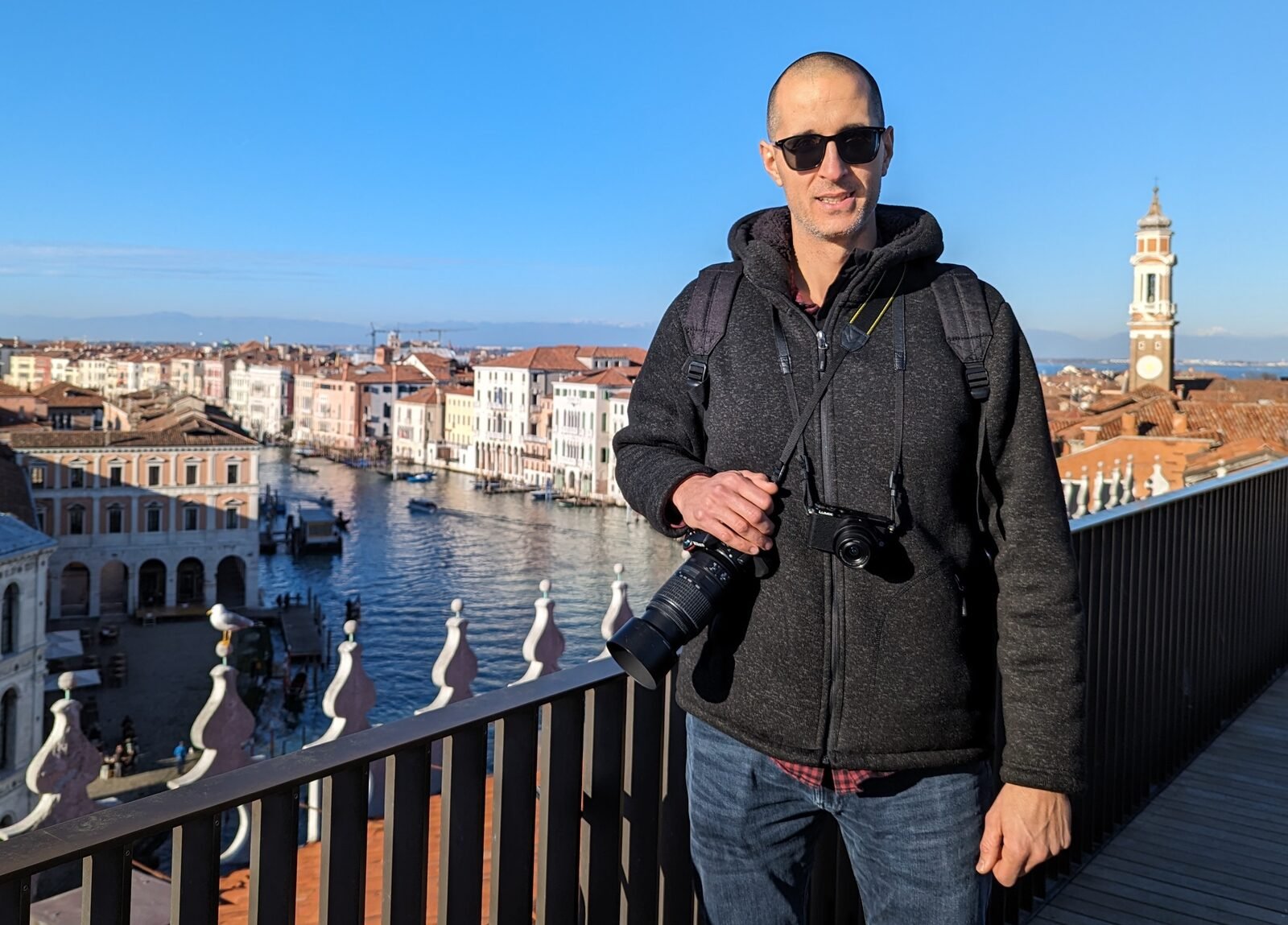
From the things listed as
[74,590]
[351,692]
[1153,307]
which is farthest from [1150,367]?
[351,692]

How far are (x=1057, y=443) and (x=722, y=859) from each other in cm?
1644

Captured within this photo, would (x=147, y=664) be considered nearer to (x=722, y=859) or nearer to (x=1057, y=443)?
(x=1057, y=443)

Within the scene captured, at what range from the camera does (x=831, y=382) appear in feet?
3.06

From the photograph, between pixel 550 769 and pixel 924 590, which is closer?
pixel 924 590

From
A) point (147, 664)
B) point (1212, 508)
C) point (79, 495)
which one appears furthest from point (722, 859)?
point (79, 495)

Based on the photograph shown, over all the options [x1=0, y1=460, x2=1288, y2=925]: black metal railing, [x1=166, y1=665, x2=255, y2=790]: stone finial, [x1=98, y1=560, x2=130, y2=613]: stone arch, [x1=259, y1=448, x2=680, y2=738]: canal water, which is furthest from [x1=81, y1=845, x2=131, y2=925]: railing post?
[x1=98, y1=560, x2=130, y2=613]: stone arch

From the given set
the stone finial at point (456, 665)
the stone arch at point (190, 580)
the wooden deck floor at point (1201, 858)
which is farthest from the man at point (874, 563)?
the stone arch at point (190, 580)

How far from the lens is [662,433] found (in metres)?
1.06

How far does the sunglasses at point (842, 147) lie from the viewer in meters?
0.97

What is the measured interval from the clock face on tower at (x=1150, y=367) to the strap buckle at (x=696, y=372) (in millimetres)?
35368

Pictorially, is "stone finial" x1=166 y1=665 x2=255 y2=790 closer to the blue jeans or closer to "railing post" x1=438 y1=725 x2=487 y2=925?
"railing post" x1=438 y1=725 x2=487 y2=925

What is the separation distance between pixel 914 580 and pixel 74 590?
101 feet

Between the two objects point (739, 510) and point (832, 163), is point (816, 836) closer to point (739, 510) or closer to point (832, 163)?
point (739, 510)

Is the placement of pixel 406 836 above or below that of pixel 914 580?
below
